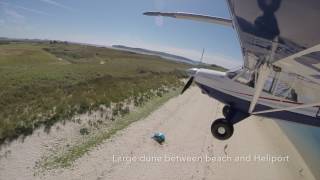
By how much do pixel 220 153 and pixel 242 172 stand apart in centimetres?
159

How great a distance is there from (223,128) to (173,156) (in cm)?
467

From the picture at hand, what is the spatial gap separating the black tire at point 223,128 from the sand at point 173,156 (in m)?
3.28

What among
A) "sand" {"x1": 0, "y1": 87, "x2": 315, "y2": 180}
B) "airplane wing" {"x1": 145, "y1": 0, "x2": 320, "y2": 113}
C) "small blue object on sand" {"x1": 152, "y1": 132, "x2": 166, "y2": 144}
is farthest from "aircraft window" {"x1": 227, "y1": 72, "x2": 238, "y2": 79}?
"small blue object on sand" {"x1": 152, "y1": 132, "x2": 166, "y2": 144}

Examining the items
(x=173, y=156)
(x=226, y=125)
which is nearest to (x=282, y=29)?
(x=226, y=125)

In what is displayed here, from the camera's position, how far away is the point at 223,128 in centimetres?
1134

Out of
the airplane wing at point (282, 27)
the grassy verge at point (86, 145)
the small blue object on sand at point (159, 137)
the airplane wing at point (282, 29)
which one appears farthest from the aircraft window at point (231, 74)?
the grassy verge at point (86, 145)

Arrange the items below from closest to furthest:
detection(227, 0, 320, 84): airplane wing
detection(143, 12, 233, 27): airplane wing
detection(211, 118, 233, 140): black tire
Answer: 1. detection(227, 0, 320, 84): airplane wing
2. detection(211, 118, 233, 140): black tire
3. detection(143, 12, 233, 27): airplane wing

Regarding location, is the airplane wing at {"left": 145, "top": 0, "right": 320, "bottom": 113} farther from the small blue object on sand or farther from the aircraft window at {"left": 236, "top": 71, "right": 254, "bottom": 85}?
the small blue object on sand

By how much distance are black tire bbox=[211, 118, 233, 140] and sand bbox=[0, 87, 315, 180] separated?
328 cm

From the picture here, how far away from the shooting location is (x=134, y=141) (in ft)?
53.1

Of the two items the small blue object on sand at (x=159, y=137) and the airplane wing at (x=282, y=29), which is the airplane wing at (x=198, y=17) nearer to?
the airplane wing at (x=282, y=29)

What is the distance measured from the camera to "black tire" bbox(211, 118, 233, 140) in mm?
11281

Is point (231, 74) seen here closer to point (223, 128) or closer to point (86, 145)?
point (223, 128)

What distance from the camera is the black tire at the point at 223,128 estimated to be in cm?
1128
